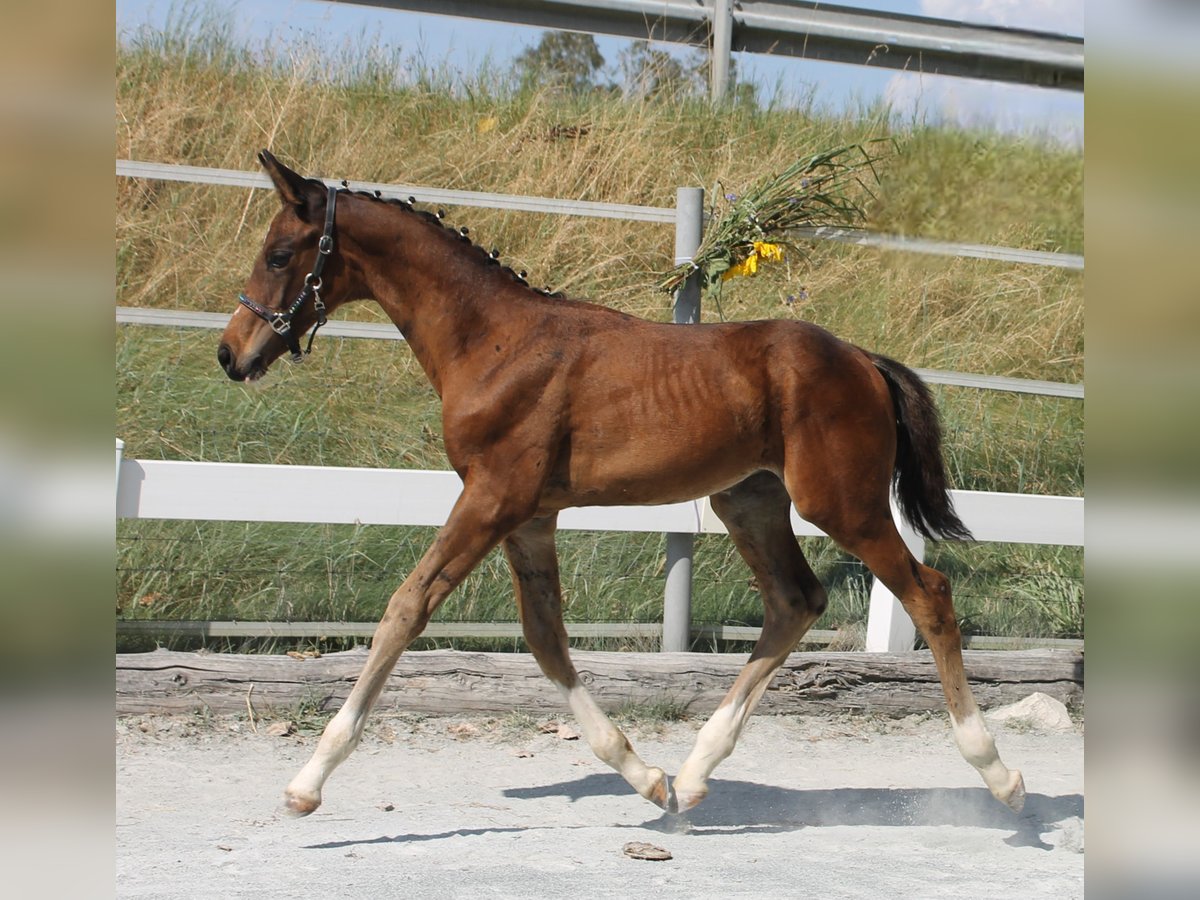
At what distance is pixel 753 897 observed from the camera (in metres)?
3.21

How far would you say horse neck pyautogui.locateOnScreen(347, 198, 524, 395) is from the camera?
3.84m

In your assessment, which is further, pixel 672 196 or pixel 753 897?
pixel 672 196

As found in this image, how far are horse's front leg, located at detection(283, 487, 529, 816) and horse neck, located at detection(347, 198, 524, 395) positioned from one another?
487 mm

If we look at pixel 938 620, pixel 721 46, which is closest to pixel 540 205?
pixel 938 620

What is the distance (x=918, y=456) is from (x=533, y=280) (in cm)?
424

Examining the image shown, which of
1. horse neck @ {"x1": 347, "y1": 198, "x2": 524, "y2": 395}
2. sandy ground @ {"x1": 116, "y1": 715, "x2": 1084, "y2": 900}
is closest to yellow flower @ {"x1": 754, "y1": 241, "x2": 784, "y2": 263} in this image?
horse neck @ {"x1": 347, "y1": 198, "x2": 524, "y2": 395}

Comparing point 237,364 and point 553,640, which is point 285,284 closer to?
point 237,364

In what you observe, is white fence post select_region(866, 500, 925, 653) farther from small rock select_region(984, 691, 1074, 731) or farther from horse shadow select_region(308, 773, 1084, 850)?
horse shadow select_region(308, 773, 1084, 850)

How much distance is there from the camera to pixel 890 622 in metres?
5.66

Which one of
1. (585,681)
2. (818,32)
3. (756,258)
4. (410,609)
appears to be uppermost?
(818,32)

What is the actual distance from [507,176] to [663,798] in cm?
559
